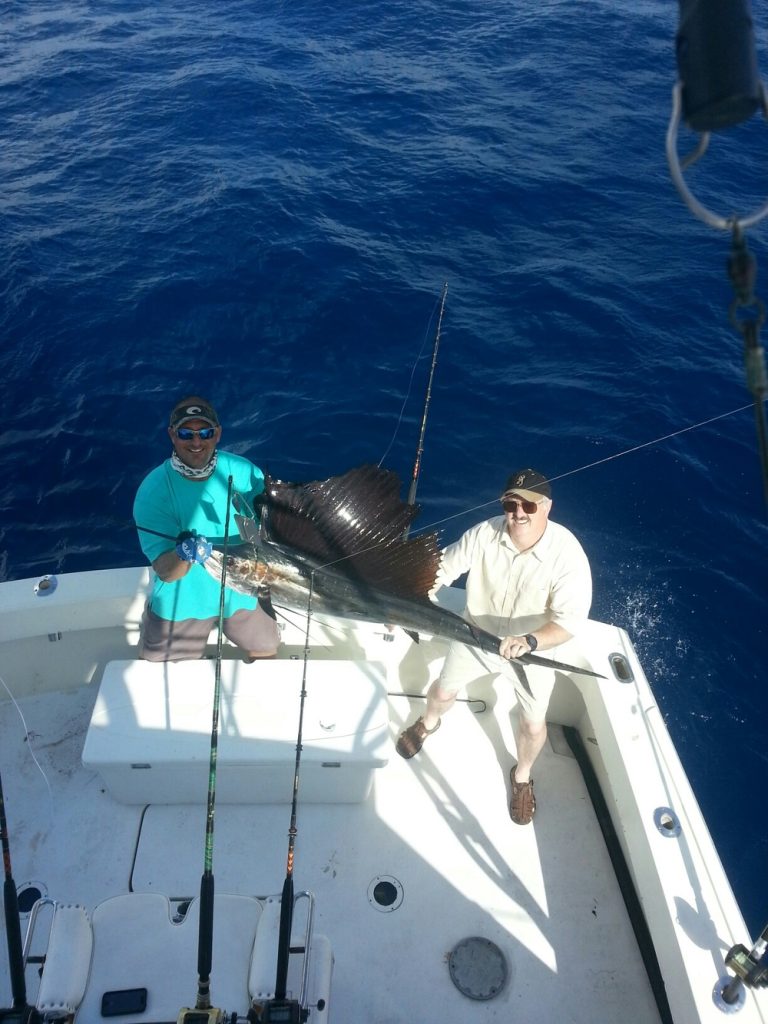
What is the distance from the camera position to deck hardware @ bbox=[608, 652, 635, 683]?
102 inches

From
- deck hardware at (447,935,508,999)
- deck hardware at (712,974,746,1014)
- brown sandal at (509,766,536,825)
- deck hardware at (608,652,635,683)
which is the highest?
deck hardware at (608,652,635,683)

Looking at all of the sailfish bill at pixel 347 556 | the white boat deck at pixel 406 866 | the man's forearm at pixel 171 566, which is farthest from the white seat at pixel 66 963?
the sailfish bill at pixel 347 556

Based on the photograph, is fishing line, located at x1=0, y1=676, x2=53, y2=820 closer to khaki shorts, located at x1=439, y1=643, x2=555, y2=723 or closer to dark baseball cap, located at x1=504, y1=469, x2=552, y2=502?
khaki shorts, located at x1=439, y1=643, x2=555, y2=723

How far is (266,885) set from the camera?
243 centimetres

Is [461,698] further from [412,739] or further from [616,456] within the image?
[616,456]

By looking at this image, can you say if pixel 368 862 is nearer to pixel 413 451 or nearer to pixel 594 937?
pixel 594 937

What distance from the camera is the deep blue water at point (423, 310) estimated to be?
4.30 m

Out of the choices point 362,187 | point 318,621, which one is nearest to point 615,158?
point 362,187

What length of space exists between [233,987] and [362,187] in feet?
26.4

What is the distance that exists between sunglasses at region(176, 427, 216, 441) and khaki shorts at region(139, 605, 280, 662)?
2.41 feet

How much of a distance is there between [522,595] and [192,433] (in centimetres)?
132

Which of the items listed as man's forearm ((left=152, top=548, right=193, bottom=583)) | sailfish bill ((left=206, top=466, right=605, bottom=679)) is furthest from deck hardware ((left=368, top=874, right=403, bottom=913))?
man's forearm ((left=152, top=548, right=193, bottom=583))

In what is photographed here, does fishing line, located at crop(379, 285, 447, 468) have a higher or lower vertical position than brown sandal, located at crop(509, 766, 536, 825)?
higher

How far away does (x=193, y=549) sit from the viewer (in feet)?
7.65
